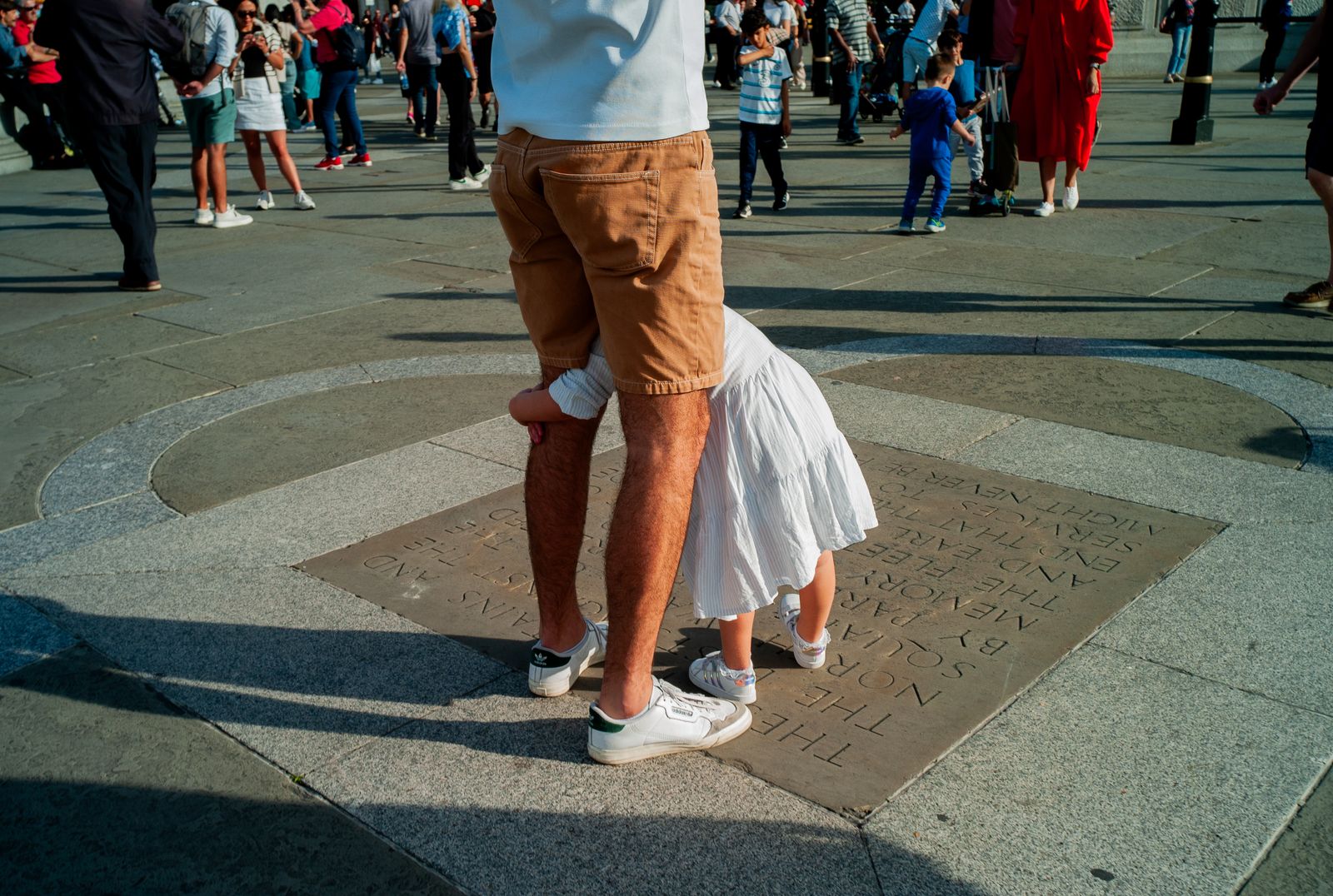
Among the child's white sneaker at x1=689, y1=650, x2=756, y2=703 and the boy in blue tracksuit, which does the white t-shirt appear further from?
the boy in blue tracksuit

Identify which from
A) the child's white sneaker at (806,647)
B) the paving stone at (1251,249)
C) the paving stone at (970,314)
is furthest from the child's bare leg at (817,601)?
the paving stone at (1251,249)

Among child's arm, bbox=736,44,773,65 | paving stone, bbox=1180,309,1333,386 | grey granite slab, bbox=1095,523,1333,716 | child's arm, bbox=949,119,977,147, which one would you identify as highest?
child's arm, bbox=736,44,773,65

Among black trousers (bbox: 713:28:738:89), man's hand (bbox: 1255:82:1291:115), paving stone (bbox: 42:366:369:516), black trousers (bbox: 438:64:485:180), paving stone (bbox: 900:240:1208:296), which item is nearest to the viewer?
paving stone (bbox: 42:366:369:516)

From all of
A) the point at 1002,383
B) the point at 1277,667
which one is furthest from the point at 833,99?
the point at 1277,667

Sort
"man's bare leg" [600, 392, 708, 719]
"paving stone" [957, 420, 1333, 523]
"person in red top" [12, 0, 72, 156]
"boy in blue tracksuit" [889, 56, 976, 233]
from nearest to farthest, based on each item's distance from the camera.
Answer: "man's bare leg" [600, 392, 708, 719], "paving stone" [957, 420, 1333, 523], "boy in blue tracksuit" [889, 56, 976, 233], "person in red top" [12, 0, 72, 156]

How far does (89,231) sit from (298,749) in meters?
8.90

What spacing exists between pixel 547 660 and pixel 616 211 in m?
1.18

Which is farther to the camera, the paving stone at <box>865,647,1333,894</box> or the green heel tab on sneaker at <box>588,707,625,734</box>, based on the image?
the green heel tab on sneaker at <box>588,707,625,734</box>

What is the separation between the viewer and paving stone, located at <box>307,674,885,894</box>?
236cm

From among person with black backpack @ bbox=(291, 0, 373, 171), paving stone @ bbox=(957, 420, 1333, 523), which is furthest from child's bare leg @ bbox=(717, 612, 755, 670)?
person with black backpack @ bbox=(291, 0, 373, 171)

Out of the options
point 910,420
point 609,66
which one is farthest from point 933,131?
point 609,66

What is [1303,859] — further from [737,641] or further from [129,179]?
[129,179]

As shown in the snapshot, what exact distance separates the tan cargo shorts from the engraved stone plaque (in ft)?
2.97

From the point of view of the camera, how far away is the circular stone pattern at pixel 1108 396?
466cm
